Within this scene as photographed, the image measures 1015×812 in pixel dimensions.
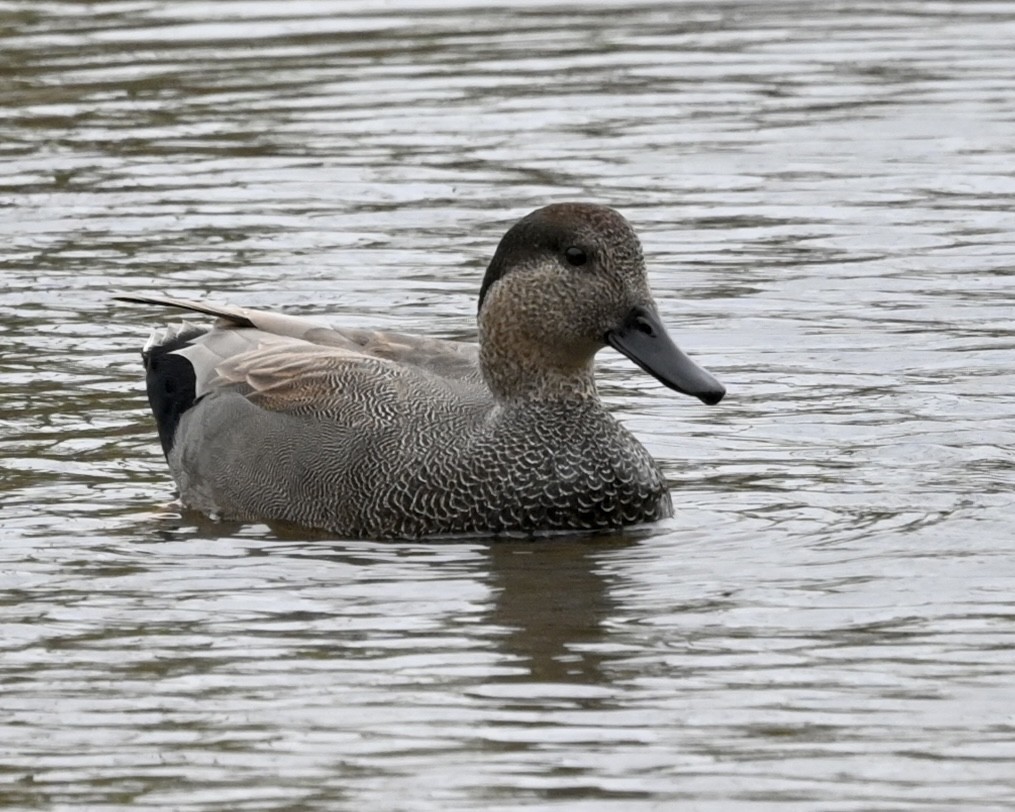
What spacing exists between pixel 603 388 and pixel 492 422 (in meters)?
2.14

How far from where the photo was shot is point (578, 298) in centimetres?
895

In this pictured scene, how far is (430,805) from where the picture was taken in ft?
20.0

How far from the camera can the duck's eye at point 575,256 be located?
895 centimetres

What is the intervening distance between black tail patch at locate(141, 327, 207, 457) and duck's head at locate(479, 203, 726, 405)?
4.82ft

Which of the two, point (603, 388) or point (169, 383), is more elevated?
point (169, 383)

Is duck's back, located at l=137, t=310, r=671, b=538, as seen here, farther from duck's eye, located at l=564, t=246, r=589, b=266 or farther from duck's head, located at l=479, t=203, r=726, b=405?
duck's eye, located at l=564, t=246, r=589, b=266

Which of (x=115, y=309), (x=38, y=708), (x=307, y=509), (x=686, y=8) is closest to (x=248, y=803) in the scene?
(x=38, y=708)

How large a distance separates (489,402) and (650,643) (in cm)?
209

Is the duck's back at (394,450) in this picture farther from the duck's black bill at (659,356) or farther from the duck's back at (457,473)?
the duck's black bill at (659,356)

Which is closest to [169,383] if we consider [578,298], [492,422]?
[492,422]

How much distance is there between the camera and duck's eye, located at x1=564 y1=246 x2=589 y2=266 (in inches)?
352

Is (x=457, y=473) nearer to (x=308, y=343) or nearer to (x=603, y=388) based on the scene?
(x=308, y=343)

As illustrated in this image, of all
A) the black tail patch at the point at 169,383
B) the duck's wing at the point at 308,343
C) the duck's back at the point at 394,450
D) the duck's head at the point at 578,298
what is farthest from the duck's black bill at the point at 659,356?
the black tail patch at the point at 169,383

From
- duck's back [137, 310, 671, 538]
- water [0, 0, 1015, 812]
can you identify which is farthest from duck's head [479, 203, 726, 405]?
water [0, 0, 1015, 812]
